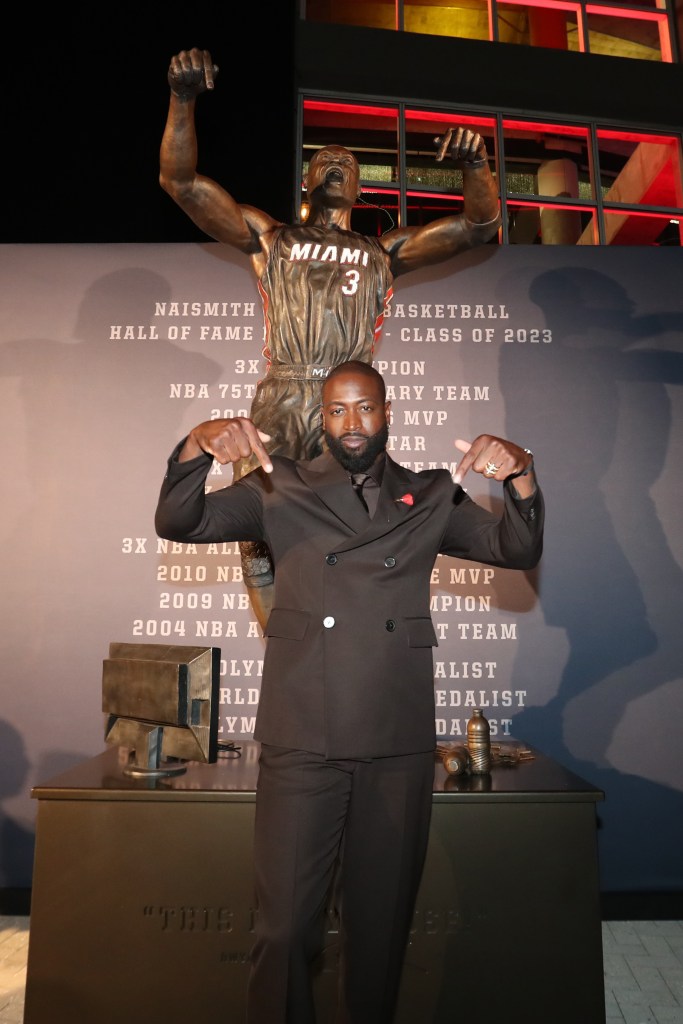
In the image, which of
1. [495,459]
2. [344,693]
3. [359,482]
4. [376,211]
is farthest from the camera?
[376,211]

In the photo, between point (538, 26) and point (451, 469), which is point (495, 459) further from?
point (538, 26)

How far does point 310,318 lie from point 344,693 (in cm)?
142

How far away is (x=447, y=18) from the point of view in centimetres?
688

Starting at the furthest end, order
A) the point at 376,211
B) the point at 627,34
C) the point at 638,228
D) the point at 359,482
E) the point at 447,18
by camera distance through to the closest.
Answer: the point at 627,34
the point at 638,228
the point at 447,18
the point at 376,211
the point at 359,482

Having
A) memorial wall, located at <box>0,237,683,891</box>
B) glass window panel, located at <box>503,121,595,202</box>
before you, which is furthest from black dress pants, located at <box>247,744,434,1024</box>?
glass window panel, located at <box>503,121,595,202</box>

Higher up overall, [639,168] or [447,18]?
[447,18]

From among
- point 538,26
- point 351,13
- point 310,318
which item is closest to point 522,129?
point 538,26

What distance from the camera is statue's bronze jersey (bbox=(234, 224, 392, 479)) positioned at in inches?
102

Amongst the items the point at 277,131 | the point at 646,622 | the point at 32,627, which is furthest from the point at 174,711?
the point at 277,131

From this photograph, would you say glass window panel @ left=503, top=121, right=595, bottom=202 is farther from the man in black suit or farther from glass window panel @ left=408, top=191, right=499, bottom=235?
the man in black suit

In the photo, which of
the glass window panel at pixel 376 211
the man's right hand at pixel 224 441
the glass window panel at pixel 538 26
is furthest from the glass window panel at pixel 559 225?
the man's right hand at pixel 224 441

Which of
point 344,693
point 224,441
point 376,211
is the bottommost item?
point 344,693

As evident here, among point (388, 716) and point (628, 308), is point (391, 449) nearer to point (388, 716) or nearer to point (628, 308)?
point (628, 308)

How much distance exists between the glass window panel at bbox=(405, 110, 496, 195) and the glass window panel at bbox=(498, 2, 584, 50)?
0.85m
